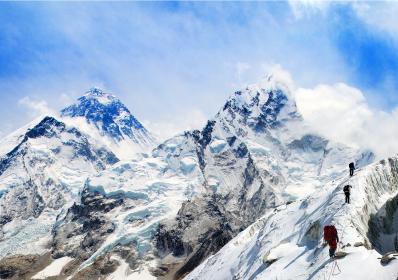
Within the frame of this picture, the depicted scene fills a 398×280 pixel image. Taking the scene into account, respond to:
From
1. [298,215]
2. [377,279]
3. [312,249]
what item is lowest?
[377,279]

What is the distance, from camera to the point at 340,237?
55094 millimetres

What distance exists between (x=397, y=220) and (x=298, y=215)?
14.4 meters

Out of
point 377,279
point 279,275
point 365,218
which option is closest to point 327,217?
point 365,218

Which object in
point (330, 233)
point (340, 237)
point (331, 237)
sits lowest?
point (340, 237)

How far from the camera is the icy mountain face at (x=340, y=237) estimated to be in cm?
4816

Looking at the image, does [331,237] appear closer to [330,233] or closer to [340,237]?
[330,233]

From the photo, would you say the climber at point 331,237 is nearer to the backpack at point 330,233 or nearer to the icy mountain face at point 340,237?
the backpack at point 330,233

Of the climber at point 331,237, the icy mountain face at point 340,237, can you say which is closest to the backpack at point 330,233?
the climber at point 331,237

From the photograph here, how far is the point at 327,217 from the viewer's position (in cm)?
6366

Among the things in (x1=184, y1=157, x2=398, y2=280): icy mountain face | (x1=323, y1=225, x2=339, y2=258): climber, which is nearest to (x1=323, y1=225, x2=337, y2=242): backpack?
(x1=323, y1=225, x2=339, y2=258): climber

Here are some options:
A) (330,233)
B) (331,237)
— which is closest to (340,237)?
(331,237)

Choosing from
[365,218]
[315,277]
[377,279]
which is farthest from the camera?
[365,218]

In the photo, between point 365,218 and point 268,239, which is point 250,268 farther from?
point 365,218

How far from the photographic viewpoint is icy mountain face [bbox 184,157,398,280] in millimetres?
48156
